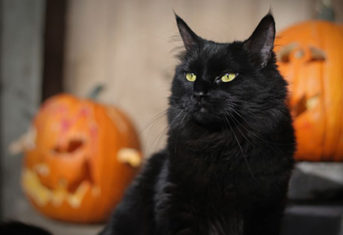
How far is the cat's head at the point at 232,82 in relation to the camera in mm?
1187

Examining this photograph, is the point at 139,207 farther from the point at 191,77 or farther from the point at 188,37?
the point at 188,37

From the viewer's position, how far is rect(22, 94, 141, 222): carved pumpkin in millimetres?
2205

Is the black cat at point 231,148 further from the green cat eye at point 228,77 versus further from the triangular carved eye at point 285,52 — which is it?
the triangular carved eye at point 285,52

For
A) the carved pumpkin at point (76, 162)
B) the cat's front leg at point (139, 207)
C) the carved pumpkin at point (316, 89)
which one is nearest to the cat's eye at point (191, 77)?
the cat's front leg at point (139, 207)

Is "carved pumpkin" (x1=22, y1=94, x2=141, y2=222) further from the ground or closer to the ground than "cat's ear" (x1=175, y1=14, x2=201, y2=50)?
closer to the ground

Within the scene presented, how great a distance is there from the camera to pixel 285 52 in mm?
1979

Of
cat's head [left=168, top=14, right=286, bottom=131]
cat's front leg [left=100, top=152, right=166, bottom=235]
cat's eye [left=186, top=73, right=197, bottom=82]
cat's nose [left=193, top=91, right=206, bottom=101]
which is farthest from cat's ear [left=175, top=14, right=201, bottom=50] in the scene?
cat's front leg [left=100, top=152, right=166, bottom=235]

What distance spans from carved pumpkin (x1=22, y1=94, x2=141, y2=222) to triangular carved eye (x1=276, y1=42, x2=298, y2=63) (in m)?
1.01

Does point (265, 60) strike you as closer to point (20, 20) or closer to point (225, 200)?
point (225, 200)

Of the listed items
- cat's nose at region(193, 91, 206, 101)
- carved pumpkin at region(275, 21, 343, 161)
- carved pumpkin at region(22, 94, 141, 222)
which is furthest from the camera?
carved pumpkin at region(22, 94, 141, 222)

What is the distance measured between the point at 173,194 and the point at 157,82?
153 cm

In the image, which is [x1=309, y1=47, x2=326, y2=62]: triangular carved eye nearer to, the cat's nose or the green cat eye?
the green cat eye

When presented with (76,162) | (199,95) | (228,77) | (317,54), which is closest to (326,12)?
(317,54)

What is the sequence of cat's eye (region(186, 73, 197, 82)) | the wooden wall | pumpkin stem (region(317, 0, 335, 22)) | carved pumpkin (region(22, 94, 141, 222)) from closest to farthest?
cat's eye (region(186, 73, 197, 82)) < pumpkin stem (region(317, 0, 335, 22)) < carved pumpkin (region(22, 94, 141, 222)) < the wooden wall
